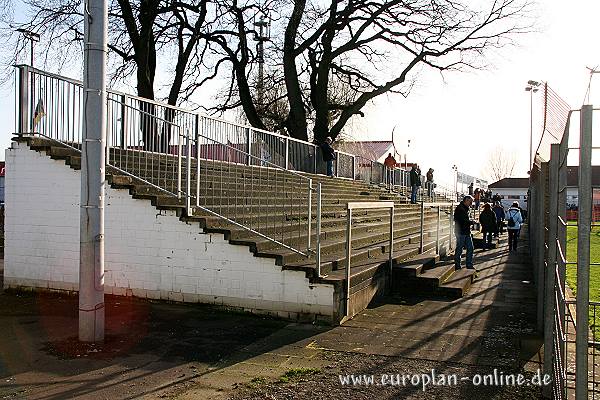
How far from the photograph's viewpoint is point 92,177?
21.1ft

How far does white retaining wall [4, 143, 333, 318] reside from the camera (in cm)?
820

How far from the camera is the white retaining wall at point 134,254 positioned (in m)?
8.20

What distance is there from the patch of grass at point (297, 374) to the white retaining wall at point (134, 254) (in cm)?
203

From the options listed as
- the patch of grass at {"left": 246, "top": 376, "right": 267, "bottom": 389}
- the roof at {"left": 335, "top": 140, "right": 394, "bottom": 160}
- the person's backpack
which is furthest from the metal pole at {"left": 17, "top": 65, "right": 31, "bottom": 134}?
the roof at {"left": 335, "top": 140, "right": 394, "bottom": 160}

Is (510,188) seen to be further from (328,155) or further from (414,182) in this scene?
(328,155)

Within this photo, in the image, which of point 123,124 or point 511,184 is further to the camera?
point 511,184

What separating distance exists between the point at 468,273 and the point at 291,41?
16657 millimetres

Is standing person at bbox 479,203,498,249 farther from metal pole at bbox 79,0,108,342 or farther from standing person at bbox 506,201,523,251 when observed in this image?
metal pole at bbox 79,0,108,342

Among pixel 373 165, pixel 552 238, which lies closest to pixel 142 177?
pixel 552 238

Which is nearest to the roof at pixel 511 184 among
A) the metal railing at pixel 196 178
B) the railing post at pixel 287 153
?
the railing post at pixel 287 153

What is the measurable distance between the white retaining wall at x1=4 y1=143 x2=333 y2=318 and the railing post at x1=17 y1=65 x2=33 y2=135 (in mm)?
355

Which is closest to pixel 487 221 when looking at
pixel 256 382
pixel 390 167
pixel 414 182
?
pixel 414 182

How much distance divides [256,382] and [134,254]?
14.1 ft

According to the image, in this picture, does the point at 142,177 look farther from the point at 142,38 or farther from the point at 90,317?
the point at 142,38
